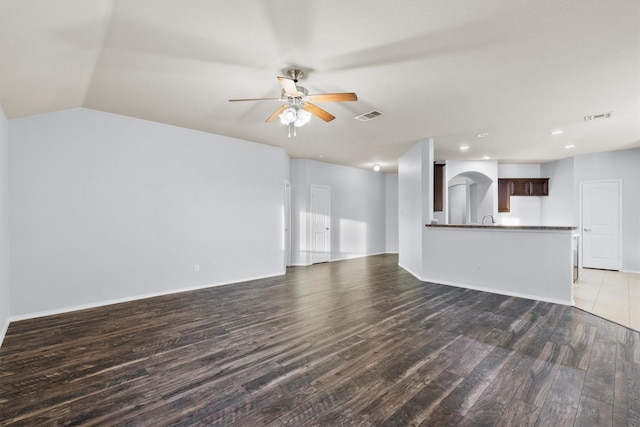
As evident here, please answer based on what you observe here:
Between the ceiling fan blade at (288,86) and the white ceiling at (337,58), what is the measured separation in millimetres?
249

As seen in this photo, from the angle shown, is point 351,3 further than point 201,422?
Yes

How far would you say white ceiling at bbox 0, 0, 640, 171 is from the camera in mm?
2020

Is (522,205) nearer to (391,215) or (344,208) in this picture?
(391,215)

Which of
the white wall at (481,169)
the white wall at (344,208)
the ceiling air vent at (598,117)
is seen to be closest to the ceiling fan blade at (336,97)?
the ceiling air vent at (598,117)

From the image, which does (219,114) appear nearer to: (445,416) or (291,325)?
(291,325)

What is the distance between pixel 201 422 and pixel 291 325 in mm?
1645

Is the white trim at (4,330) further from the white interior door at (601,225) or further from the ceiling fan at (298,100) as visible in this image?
the white interior door at (601,225)

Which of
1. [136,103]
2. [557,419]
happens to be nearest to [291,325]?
[557,419]

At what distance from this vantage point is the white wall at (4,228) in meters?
3.09

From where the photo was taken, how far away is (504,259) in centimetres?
470

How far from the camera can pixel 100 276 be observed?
406 cm

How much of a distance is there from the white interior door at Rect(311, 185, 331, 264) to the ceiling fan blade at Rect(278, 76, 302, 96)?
4971 mm

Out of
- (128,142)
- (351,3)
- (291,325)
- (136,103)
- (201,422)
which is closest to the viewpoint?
(201,422)

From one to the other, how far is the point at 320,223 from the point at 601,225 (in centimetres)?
669
